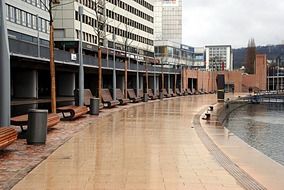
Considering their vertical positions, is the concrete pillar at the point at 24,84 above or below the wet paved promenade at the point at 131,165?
above

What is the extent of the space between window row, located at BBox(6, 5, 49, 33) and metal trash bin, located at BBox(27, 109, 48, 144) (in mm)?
38156

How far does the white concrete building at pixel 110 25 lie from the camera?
68.1 m

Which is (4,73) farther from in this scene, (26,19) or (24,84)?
(26,19)

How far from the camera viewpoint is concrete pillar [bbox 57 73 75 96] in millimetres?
56375

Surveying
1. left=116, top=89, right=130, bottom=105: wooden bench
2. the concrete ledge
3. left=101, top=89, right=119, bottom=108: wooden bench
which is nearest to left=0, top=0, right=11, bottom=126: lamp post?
the concrete ledge

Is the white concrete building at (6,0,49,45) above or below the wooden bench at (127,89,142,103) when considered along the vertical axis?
above

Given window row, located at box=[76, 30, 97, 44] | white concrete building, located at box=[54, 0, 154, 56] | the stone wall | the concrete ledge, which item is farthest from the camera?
the stone wall

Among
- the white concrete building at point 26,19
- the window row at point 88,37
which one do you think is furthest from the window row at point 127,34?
the white concrete building at point 26,19

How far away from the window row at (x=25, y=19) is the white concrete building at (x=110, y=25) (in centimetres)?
440

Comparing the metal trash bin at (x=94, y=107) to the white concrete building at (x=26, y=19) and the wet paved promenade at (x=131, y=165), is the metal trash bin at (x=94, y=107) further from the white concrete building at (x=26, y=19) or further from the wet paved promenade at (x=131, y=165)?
the white concrete building at (x=26, y=19)

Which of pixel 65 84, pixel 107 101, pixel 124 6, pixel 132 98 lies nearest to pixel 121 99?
pixel 107 101

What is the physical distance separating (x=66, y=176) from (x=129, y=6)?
3419 inches

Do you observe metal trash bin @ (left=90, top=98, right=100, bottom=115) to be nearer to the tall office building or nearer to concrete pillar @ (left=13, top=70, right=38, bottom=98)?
concrete pillar @ (left=13, top=70, right=38, bottom=98)

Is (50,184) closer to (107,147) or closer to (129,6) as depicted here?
(107,147)
